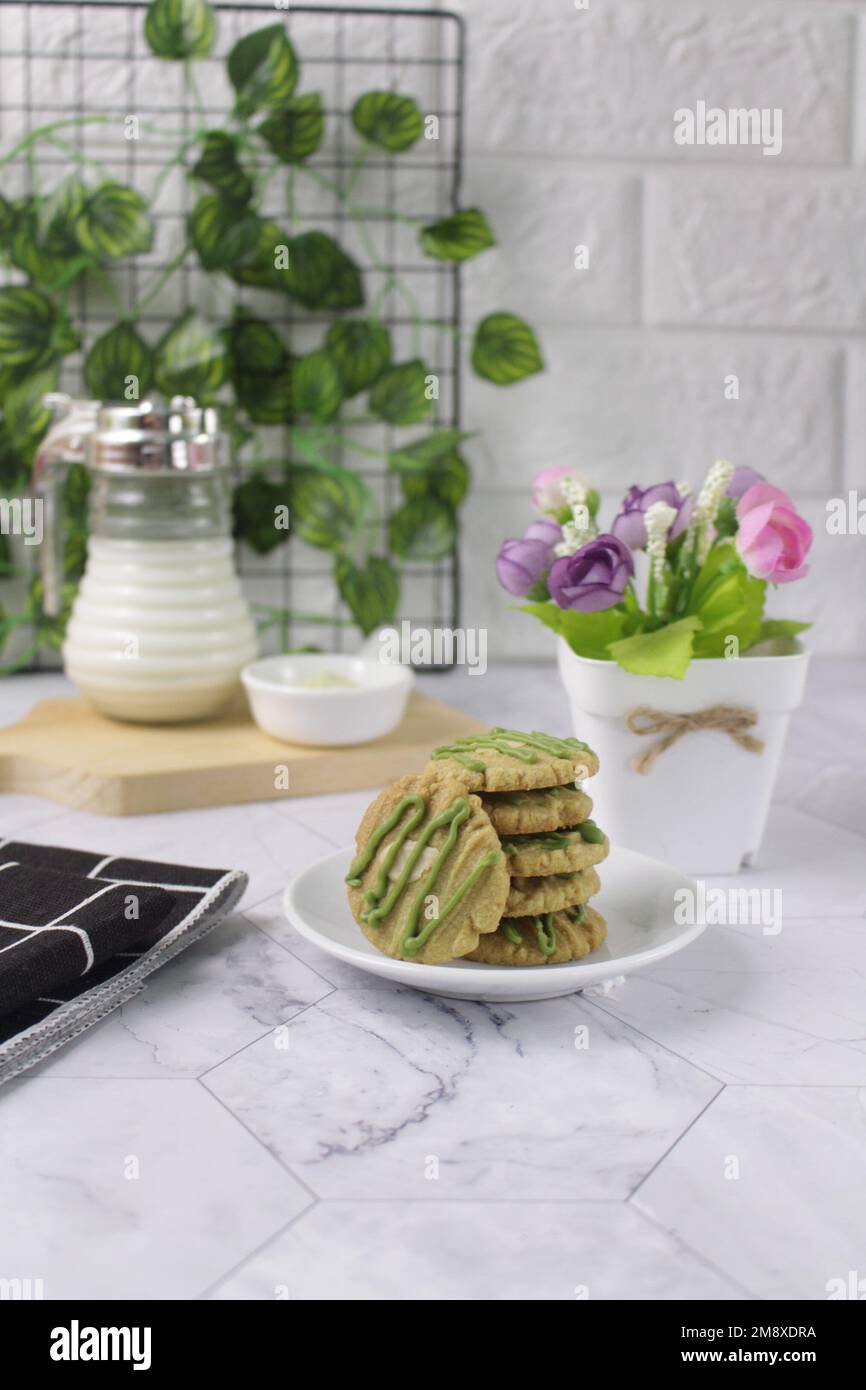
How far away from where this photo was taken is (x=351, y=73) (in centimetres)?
Result: 149

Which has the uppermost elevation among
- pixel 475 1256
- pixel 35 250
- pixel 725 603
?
pixel 35 250

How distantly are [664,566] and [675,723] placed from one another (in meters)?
0.10

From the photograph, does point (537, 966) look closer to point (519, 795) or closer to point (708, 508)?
point (519, 795)

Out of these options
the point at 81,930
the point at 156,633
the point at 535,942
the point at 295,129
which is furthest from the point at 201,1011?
the point at 295,129

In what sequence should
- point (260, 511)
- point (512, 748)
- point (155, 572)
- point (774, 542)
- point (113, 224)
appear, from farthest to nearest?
point (260, 511), point (113, 224), point (155, 572), point (774, 542), point (512, 748)

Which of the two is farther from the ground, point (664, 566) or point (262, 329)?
point (262, 329)

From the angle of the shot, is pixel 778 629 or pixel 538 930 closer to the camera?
pixel 538 930

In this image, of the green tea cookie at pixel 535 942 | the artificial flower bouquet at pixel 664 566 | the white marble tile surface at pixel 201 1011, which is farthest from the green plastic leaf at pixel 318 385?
the green tea cookie at pixel 535 942

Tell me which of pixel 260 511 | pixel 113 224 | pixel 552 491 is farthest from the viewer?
pixel 260 511

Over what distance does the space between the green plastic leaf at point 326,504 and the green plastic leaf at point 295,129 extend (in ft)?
1.09

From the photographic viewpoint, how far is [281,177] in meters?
1.48

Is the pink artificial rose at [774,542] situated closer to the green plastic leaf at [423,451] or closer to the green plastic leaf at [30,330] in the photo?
the green plastic leaf at [423,451]
